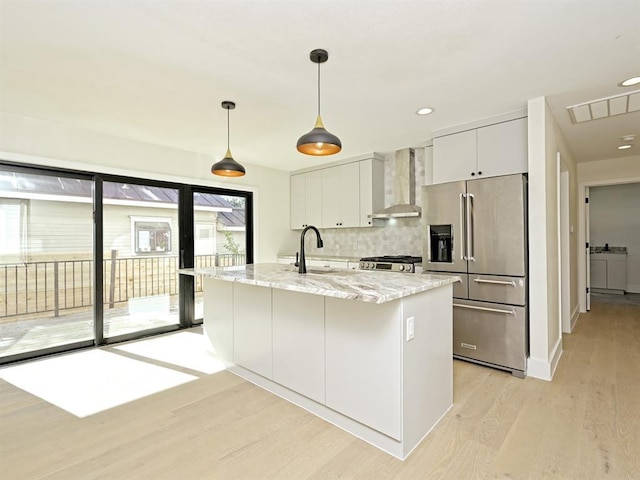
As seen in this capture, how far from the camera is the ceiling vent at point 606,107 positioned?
285 centimetres

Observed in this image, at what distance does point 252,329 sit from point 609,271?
7.66 metres

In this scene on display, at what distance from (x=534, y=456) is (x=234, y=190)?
455 cm

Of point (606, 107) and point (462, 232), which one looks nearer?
point (606, 107)

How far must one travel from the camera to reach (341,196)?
5109 mm

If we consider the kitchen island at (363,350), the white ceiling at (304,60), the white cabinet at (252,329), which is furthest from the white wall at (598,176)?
the white cabinet at (252,329)

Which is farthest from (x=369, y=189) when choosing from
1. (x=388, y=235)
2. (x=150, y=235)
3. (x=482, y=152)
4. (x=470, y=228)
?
(x=150, y=235)

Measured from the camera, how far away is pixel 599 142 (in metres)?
4.18

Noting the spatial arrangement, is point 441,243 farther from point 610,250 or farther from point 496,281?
point 610,250

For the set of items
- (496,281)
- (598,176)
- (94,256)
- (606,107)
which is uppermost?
(606,107)

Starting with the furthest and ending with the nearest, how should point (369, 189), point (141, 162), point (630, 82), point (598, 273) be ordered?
point (598, 273) → point (369, 189) → point (141, 162) → point (630, 82)

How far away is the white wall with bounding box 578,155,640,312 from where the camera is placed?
496 centimetres

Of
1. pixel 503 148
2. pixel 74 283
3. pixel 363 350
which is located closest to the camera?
pixel 363 350

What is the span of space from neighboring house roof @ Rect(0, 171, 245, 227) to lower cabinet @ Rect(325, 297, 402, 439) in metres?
3.23

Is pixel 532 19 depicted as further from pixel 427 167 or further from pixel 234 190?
pixel 234 190
